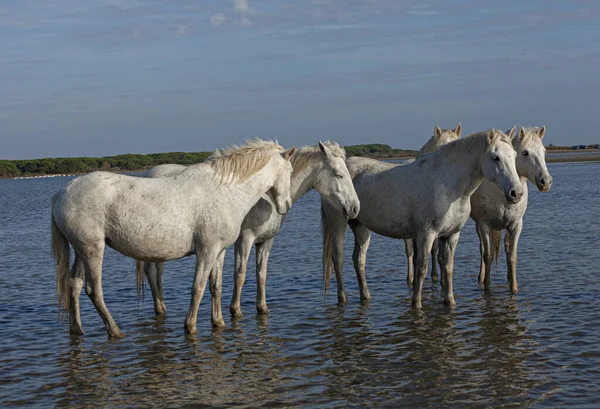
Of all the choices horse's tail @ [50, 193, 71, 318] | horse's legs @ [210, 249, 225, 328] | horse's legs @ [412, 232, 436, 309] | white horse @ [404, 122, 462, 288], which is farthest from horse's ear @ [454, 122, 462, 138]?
horse's tail @ [50, 193, 71, 318]

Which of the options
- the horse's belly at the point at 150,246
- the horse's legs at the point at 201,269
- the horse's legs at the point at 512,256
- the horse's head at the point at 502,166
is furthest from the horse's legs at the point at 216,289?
the horse's legs at the point at 512,256

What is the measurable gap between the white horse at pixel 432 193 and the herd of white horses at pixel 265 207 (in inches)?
0.5

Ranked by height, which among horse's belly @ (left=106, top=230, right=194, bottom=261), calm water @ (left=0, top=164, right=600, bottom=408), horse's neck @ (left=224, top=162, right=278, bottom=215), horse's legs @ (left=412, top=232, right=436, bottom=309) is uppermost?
horse's neck @ (left=224, top=162, right=278, bottom=215)

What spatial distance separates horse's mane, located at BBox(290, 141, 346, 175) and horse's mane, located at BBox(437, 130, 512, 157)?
1.39 m

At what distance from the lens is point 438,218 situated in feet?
30.3

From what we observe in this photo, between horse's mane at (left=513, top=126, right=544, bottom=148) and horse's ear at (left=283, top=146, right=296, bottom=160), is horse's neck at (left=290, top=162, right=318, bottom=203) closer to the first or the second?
horse's ear at (left=283, top=146, right=296, bottom=160)

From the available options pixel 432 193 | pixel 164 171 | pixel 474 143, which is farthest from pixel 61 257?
pixel 474 143

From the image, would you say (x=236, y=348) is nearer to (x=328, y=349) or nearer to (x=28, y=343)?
(x=328, y=349)

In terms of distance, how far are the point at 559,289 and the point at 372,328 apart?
10.9 feet

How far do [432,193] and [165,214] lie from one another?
3.39 meters

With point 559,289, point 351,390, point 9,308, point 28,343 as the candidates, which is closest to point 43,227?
point 9,308

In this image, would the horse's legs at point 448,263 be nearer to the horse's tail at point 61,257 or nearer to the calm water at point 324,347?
the calm water at point 324,347

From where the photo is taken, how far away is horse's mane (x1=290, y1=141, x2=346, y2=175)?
9.28 metres

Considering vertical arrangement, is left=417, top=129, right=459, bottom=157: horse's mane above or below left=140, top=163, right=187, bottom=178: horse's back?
above
